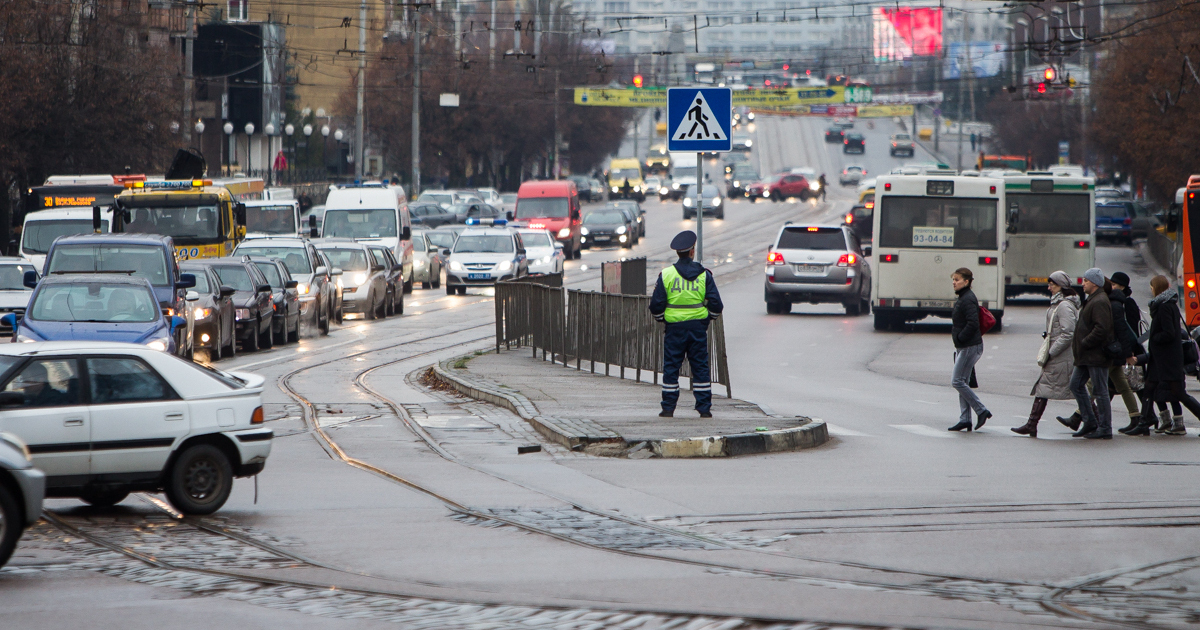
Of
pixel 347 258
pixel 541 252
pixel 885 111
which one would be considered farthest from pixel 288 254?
pixel 885 111

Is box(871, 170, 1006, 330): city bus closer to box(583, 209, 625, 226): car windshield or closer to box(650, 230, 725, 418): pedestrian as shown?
box(650, 230, 725, 418): pedestrian

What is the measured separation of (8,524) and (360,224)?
104 ft

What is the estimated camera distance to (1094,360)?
14438 mm

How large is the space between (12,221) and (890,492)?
49.3 metres

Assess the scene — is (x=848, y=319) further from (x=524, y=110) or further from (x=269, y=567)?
(x=524, y=110)

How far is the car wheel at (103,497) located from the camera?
9789 millimetres

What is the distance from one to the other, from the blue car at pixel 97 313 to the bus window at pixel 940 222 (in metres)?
14.4

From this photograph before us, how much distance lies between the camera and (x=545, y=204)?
53.9 m

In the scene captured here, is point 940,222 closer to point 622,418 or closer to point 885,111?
point 622,418

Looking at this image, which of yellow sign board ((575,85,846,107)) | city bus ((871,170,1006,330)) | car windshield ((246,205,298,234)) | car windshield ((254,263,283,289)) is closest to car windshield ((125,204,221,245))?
car windshield ((254,263,283,289))

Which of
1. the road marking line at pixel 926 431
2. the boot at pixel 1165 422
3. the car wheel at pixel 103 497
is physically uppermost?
the car wheel at pixel 103 497

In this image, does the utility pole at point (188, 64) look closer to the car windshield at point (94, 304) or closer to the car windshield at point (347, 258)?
the car windshield at point (347, 258)

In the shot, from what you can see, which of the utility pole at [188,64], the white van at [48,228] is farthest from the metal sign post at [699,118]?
the utility pole at [188,64]

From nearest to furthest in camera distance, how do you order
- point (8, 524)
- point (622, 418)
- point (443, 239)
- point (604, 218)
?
point (8, 524) < point (622, 418) < point (443, 239) < point (604, 218)
